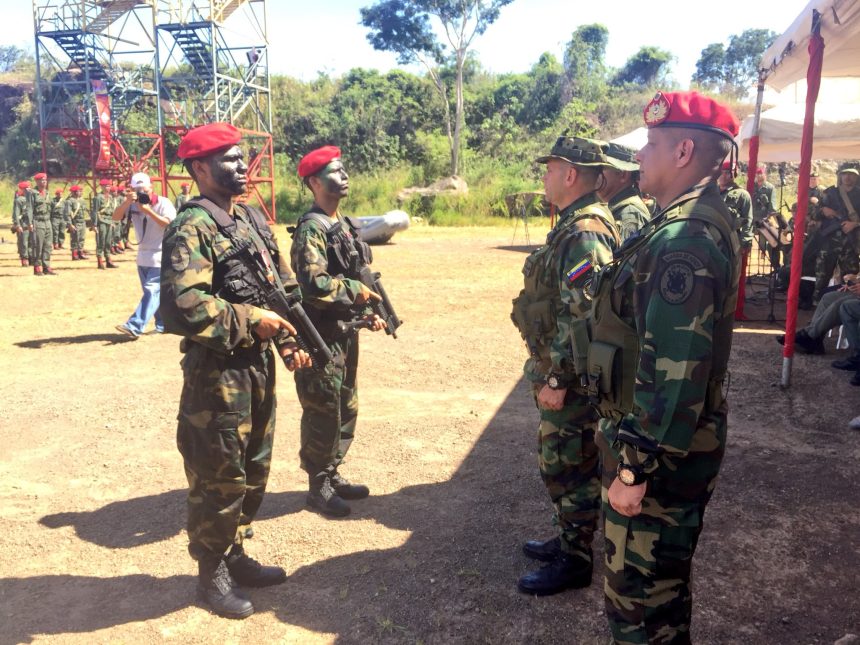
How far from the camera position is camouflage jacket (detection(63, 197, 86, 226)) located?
51.1 feet

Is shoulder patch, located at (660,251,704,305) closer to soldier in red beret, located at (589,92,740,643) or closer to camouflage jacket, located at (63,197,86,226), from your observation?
soldier in red beret, located at (589,92,740,643)

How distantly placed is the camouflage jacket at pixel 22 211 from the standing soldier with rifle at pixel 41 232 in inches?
3.7

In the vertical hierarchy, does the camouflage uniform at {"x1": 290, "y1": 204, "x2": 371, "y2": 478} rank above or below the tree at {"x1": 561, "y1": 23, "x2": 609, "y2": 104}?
below

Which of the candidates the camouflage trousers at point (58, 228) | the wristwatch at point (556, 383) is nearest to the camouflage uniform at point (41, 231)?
the camouflage trousers at point (58, 228)

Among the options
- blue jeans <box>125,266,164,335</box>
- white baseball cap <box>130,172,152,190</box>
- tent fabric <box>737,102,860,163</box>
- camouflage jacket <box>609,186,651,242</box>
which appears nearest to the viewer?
camouflage jacket <box>609,186,651,242</box>

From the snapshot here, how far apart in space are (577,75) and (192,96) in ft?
74.0

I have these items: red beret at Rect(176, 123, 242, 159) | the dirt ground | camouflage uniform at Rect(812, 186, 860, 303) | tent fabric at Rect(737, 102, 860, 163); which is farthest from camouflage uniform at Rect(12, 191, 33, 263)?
camouflage uniform at Rect(812, 186, 860, 303)

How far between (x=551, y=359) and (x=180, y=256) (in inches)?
63.5

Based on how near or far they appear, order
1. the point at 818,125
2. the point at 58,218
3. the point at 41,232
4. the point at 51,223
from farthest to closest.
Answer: the point at 58,218 → the point at 51,223 → the point at 41,232 → the point at 818,125

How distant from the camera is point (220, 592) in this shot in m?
3.08

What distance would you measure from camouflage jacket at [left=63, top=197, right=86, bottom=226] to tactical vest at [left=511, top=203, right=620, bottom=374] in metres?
15.1

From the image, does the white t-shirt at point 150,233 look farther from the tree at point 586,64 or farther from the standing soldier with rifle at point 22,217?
the tree at point 586,64

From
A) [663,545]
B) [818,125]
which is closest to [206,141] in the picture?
[663,545]

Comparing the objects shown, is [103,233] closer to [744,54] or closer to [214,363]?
[214,363]
